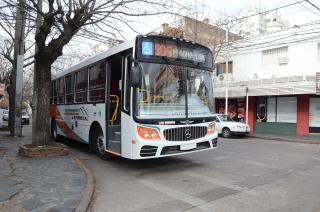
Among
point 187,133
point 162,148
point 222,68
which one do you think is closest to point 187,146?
point 187,133

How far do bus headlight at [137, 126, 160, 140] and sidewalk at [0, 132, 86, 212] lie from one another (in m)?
1.61

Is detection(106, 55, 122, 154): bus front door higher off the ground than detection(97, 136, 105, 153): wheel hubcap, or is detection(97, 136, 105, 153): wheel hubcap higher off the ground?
detection(106, 55, 122, 154): bus front door

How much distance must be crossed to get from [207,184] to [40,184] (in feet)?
11.4

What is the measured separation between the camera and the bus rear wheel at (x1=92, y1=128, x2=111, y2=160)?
9664 millimetres

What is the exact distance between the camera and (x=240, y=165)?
367 inches

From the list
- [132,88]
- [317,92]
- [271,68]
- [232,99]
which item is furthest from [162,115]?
[232,99]

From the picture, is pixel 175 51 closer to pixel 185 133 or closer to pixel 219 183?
pixel 185 133

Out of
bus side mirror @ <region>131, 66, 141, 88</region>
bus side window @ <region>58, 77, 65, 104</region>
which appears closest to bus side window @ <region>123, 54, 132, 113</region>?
bus side mirror @ <region>131, 66, 141, 88</region>

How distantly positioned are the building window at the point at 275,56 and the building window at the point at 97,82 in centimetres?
1499

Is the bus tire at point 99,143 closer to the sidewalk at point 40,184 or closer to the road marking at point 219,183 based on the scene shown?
the sidewalk at point 40,184

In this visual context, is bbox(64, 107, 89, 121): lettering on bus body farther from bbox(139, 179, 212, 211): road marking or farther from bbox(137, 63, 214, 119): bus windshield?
bbox(139, 179, 212, 211): road marking

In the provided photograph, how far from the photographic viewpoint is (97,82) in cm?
998

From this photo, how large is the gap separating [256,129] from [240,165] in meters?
14.6

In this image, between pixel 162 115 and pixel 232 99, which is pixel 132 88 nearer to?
pixel 162 115
